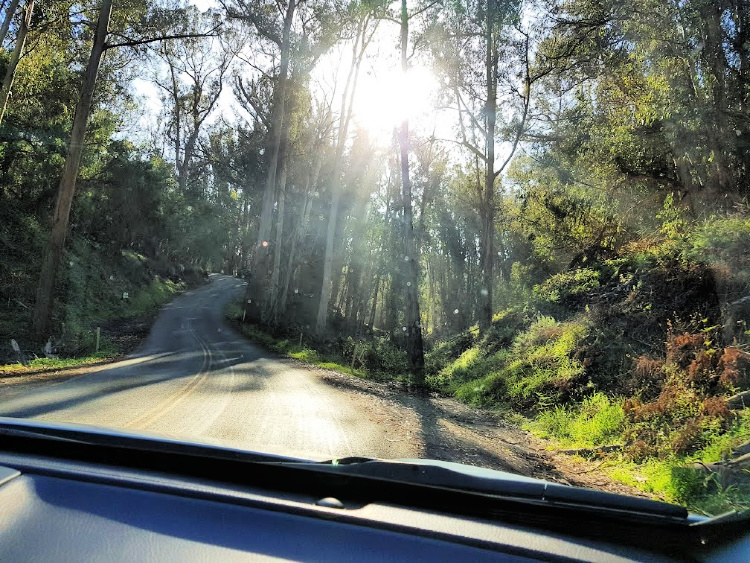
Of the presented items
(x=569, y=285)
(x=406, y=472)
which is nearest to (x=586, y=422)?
(x=406, y=472)

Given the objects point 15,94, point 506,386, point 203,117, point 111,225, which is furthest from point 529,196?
point 203,117

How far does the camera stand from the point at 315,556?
181cm

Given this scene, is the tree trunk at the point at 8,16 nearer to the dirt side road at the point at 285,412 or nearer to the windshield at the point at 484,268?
the windshield at the point at 484,268

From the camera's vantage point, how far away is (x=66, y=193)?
54.9 ft

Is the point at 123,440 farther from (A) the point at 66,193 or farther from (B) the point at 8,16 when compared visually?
(B) the point at 8,16

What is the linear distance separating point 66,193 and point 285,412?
12.0 m

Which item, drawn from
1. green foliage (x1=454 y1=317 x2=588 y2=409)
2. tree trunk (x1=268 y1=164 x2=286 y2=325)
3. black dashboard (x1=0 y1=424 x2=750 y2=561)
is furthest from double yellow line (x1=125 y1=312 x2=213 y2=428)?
tree trunk (x1=268 y1=164 x2=286 y2=325)

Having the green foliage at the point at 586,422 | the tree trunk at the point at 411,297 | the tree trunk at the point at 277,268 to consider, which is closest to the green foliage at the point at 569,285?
the tree trunk at the point at 411,297

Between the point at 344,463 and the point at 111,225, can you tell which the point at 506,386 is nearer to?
the point at 344,463

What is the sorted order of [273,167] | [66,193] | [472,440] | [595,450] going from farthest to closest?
[273,167] < [66,193] < [472,440] < [595,450]

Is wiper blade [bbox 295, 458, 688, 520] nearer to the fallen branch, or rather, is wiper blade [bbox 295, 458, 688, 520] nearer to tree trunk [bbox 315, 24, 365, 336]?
the fallen branch

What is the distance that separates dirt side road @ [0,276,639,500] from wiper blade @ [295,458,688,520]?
20.9 inches

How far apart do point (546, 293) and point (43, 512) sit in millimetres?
19044

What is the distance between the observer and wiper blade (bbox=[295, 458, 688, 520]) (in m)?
2.26
